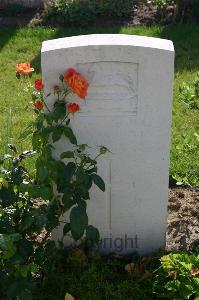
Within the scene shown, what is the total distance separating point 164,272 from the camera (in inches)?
124

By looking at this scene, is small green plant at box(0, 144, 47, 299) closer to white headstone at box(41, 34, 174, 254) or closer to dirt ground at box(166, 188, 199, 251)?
white headstone at box(41, 34, 174, 254)

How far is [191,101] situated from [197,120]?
1.67 metres

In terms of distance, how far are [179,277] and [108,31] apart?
4.87 meters

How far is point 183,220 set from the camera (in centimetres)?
368

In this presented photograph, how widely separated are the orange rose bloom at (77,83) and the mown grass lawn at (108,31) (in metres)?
1.00

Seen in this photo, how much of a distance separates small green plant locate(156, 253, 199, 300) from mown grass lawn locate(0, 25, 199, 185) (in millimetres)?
883

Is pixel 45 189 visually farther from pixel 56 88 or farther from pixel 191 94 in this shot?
pixel 191 94

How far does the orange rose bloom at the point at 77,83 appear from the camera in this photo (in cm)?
281

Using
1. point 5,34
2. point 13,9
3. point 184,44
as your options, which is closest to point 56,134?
point 184,44

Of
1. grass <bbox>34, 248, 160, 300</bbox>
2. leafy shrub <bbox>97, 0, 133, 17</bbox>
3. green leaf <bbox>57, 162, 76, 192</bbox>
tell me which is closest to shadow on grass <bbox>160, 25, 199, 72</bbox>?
leafy shrub <bbox>97, 0, 133, 17</bbox>

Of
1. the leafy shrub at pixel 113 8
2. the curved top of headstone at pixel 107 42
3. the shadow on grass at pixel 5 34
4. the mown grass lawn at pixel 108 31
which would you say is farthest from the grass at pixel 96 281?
the leafy shrub at pixel 113 8

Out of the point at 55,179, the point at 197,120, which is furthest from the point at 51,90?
the point at 197,120

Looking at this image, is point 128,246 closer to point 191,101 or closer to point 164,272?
point 164,272

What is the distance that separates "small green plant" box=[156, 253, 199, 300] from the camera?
2.91 m
